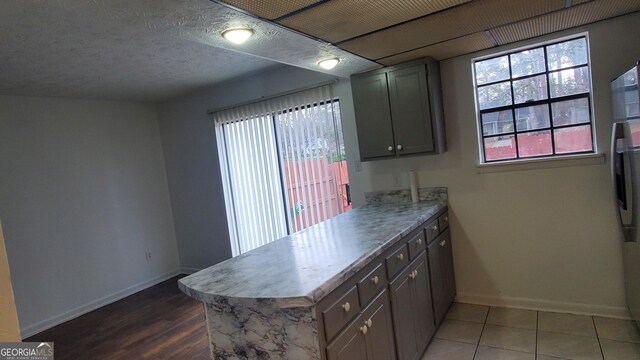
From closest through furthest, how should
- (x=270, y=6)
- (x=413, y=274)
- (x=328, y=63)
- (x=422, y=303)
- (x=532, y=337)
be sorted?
(x=270, y=6), (x=413, y=274), (x=422, y=303), (x=532, y=337), (x=328, y=63)

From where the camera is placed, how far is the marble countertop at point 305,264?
5.11 ft

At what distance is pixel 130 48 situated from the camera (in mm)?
3016

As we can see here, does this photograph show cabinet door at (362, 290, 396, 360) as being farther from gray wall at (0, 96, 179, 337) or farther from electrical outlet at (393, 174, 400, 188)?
gray wall at (0, 96, 179, 337)

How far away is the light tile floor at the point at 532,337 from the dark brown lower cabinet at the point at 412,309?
0.22 m

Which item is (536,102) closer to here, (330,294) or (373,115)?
(373,115)

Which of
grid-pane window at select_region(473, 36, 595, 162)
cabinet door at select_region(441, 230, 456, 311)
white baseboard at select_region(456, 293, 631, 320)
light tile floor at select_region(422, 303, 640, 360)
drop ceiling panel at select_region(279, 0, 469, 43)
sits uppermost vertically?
drop ceiling panel at select_region(279, 0, 469, 43)

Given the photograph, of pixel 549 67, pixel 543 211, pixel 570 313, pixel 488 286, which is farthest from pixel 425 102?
pixel 570 313

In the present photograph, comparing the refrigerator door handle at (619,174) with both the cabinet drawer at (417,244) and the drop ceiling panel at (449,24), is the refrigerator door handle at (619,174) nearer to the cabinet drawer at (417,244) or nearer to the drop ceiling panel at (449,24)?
the drop ceiling panel at (449,24)

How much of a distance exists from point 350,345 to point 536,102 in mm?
2456

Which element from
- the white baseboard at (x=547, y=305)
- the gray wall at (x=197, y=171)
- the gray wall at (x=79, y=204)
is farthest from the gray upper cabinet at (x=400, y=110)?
the gray wall at (x=79, y=204)

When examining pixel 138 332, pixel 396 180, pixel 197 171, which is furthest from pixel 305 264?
pixel 197 171

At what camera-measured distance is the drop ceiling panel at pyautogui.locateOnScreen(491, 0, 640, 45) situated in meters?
2.33

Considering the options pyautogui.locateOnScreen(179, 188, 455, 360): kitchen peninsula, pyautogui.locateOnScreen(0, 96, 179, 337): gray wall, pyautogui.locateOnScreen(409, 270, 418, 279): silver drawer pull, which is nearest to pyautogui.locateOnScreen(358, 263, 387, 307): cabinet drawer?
pyautogui.locateOnScreen(179, 188, 455, 360): kitchen peninsula

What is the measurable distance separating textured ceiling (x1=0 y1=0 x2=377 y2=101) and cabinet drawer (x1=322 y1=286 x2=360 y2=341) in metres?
1.45
